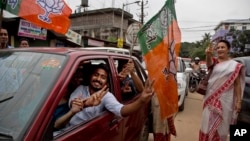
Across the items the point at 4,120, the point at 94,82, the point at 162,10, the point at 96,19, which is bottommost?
the point at 4,120

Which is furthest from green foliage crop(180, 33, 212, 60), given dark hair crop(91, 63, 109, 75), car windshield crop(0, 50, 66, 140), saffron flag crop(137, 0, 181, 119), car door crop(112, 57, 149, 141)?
car windshield crop(0, 50, 66, 140)

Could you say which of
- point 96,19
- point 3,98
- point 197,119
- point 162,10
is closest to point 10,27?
point 197,119

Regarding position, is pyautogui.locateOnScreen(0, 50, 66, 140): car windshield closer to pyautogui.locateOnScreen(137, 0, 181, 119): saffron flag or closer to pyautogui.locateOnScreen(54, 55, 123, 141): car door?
pyautogui.locateOnScreen(54, 55, 123, 141): car door

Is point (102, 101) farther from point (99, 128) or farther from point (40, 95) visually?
point (40, 95)

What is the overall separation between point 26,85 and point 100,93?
58 cm

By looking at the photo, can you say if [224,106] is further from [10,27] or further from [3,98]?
[10,27]

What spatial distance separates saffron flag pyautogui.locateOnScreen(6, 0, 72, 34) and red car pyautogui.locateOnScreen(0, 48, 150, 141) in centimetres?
170

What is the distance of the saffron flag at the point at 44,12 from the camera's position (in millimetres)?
4176

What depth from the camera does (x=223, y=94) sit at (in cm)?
380

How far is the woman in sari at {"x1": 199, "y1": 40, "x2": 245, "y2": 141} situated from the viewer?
378 centimetres

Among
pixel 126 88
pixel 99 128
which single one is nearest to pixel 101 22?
pixel 126 88

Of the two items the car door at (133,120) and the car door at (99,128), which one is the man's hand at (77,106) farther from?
the car door at (133,120)

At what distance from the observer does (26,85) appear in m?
2.08

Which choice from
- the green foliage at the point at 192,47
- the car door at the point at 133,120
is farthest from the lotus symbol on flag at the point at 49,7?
the green foliage at the point at 192,47
